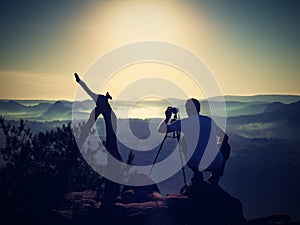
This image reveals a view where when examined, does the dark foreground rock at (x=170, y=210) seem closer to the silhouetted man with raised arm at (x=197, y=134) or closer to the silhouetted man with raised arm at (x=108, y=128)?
the silhouetted man with raised arm at (x=108, y=128)

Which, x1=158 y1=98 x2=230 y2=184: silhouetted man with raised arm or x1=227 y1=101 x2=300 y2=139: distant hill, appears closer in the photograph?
x1=158 y1=98 x2=230 y2=184: silhouetted man with raised arm

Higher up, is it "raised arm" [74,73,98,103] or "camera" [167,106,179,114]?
"raised arm" [74,73,98,103]

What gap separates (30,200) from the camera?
31.5ft

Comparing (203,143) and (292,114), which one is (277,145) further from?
(203,143)

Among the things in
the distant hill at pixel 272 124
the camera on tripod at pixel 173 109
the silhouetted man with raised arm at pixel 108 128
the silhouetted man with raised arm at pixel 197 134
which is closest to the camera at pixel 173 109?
the camera on tripod at pixel 173 109

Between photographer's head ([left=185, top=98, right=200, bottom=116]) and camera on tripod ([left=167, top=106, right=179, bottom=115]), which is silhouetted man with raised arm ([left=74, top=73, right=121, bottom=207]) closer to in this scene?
camera on tripod ([left=167, top=106, right=179, bottom=115])

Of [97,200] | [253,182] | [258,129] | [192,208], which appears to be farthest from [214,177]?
[258,129]

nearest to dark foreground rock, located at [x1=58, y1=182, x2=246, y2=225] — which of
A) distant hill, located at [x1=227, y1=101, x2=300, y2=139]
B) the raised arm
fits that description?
the raised arm

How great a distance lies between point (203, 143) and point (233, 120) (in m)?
130

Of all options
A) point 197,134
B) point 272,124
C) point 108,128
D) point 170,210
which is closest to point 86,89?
point 108,128

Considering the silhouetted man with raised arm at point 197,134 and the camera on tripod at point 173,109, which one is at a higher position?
the camera on tripod at point 173,109

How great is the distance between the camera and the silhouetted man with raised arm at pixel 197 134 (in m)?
9.05

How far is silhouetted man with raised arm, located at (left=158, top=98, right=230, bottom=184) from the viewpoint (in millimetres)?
9047

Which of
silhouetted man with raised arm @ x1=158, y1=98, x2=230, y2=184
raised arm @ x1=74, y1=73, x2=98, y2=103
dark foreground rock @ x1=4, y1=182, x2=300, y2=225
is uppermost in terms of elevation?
raised arm @ x1=74, y1=73, x2=98, y2=103
